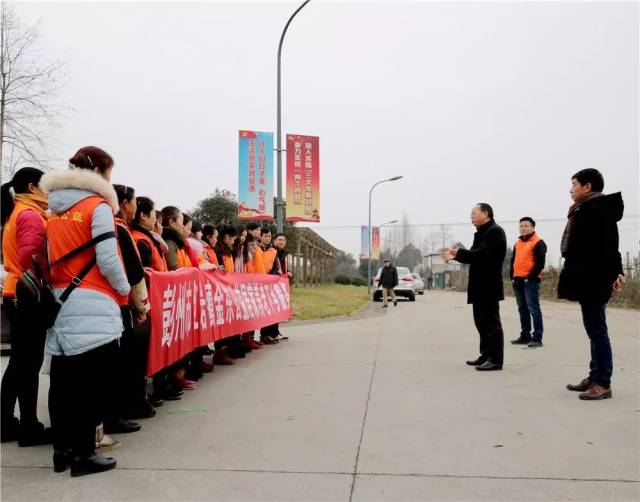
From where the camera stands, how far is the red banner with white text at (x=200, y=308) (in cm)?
466

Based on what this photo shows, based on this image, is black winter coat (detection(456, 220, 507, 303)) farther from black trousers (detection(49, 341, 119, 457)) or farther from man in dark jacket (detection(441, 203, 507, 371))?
black trousers (detection(49, 341, 119, 457))

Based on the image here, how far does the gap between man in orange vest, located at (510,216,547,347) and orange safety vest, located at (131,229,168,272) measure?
552 cm

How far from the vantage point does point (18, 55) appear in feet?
Answer: 58.0

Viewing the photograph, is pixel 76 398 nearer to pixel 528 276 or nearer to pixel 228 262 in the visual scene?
pixel 228 262

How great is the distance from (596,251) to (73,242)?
4.09 metres

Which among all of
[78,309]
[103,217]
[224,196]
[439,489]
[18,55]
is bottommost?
[439,489]

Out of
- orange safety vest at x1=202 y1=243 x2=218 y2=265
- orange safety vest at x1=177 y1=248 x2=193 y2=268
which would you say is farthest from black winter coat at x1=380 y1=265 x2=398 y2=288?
orange safety vest at x1=177 y1=248 x2=193 y2=268

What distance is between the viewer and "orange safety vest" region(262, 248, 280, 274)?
8930 millimetres

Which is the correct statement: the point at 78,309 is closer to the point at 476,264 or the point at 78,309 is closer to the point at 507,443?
the point at 507,443

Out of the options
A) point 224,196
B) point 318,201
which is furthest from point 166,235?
point 224,196

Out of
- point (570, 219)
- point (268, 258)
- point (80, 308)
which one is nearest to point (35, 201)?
point (80, 308)

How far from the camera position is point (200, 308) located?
5801mm

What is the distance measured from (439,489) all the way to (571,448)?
1.13 m

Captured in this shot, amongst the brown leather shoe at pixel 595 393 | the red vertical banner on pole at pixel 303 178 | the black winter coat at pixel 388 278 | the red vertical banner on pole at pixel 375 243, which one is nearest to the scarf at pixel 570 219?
the brown leather shoe at pixel 595 393
